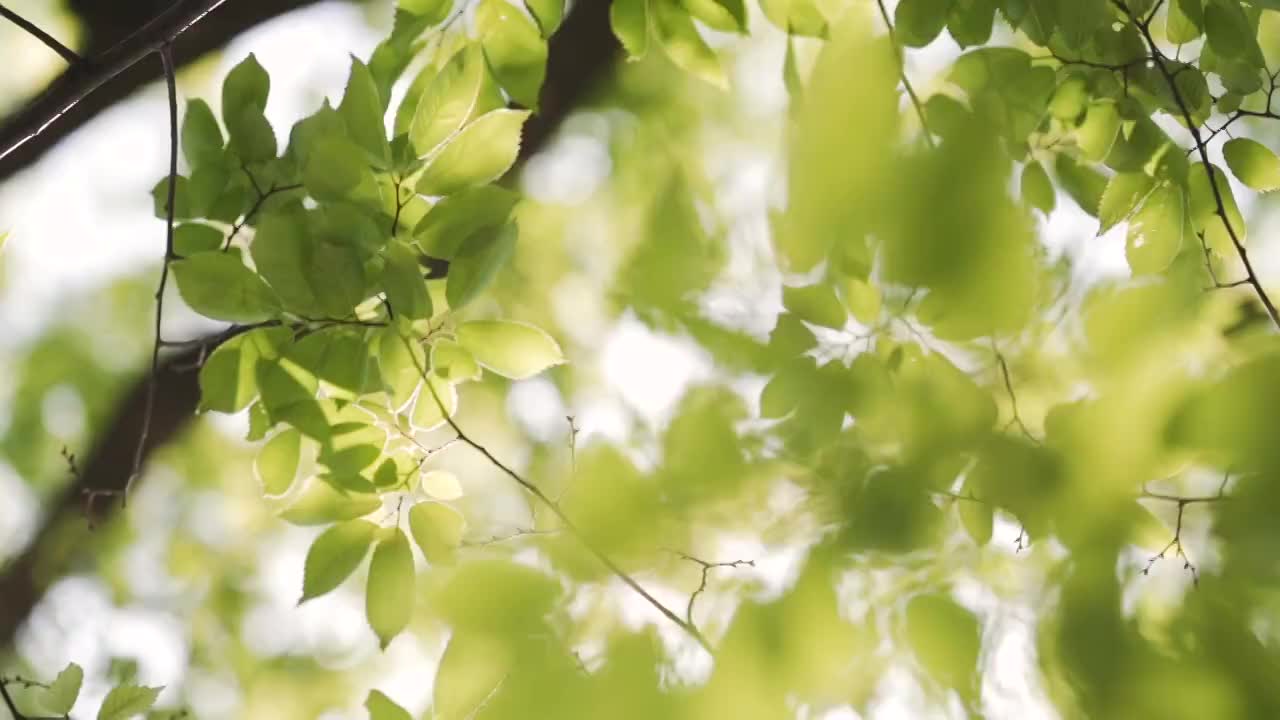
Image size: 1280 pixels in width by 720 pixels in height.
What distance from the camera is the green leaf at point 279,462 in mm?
639

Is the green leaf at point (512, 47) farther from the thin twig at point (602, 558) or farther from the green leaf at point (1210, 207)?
the green leaf at point (1210, 207)

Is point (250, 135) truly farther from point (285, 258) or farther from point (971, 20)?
point (971, 20)

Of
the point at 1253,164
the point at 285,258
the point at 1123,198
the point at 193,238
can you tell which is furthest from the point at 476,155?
the point at 1253,164

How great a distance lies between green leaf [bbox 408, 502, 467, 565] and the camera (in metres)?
0.62

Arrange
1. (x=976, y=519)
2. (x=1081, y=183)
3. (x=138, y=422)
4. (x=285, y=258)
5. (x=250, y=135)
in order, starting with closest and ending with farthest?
(x=976, y=519) < (x=285, y=258) < (x=250, y=135) < (x=1081, y=183) < (x=138, y=422)

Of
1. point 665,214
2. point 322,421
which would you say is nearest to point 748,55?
point 665,214

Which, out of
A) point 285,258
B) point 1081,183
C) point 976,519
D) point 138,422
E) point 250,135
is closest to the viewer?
point 976,519

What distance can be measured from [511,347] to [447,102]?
0.19m

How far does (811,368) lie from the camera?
52 centimetres

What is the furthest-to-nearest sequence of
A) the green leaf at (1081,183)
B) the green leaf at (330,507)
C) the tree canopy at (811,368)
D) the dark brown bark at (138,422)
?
the dark brown bark at (138,422) → the green leaf at (1081,183) → the green leaf at (330,507) → the tree canopy at (811,368)

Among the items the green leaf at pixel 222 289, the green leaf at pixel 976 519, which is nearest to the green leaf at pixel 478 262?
the green leaf at pixel 222 289

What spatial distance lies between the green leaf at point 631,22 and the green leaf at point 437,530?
1.28 ft

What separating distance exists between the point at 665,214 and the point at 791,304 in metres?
0.10

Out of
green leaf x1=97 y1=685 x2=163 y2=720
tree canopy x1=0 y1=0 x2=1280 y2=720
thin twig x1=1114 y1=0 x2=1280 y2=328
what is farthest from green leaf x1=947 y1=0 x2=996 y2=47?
green leaf x1=97 y1=685 x2=163 y2=720
